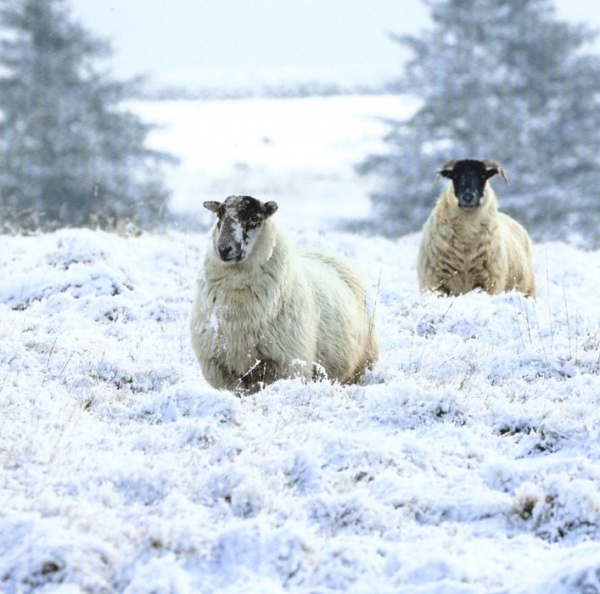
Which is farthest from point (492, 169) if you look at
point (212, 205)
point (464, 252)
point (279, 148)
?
point (279, 148)

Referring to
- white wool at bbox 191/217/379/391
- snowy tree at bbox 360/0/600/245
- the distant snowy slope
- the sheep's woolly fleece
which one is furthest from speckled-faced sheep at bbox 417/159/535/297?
the distant snowy slope

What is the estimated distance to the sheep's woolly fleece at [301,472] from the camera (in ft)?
13.3

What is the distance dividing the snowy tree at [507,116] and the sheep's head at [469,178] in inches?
491

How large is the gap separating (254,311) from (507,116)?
18.7 meters

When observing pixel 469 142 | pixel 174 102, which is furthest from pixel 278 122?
pixel 469 142

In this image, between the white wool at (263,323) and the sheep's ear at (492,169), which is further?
the sheep's ear at (492,169)

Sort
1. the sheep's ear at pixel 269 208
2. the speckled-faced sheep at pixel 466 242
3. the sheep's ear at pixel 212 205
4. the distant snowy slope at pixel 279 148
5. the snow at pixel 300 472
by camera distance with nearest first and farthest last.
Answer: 1. the snow at pixel 300 472
2. the sheep's ear at pixel 269 208
3. the sheep's ear at pixel 212 205
4. the speckled-faced sheep at pixel 466 242
5. the distant snowy slope at pixel 279 148

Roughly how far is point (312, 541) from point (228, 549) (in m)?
0.38

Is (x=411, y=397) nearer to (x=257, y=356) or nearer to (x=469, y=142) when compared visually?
(x=257, y=356)

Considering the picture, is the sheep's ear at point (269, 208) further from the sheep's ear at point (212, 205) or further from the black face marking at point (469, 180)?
the black face marking at point (469, 180)

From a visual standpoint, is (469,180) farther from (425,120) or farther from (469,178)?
(425,120)

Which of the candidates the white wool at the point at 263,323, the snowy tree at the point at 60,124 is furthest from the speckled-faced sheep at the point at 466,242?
the snowy tree at the point at 60,124

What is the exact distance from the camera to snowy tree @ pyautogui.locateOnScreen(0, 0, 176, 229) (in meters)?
24.2

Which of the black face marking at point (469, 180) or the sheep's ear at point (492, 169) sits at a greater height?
the sheep's ear at point (492, 169)
